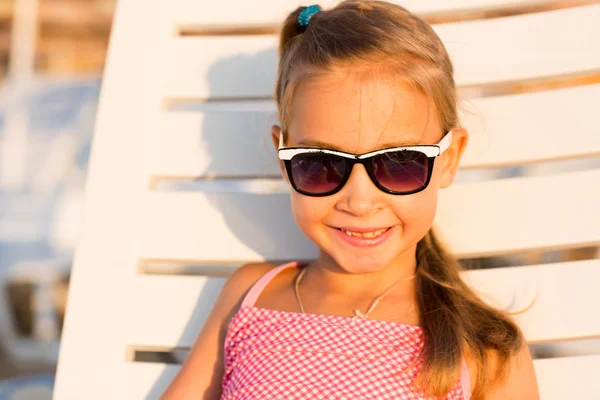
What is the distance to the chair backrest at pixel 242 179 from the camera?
179cm

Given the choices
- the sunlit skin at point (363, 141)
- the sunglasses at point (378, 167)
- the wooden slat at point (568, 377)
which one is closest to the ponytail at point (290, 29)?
the sunlit skin at point (363, 141)

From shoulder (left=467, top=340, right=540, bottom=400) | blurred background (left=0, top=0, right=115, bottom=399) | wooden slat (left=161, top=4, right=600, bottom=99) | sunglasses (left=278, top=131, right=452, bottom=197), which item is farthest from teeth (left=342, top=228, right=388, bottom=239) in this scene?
blurred background (left=0, top=0, right=115, bottom=399)

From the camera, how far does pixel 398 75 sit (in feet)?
4.98

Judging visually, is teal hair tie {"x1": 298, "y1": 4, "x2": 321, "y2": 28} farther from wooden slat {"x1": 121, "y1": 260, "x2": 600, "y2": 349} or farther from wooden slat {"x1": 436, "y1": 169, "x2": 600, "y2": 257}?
wooden slat {"x1": 121, "y1": 260, "x2": 600, "y2": 349}

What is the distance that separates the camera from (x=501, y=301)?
1767mm

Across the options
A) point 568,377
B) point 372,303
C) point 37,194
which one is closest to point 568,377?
point 568,377

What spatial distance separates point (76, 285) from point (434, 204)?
910mm

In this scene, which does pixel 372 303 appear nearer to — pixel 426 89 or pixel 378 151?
pixel 378 151

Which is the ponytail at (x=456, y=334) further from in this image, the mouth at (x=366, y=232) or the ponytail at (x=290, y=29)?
the ponytail at (x=290, y=29)

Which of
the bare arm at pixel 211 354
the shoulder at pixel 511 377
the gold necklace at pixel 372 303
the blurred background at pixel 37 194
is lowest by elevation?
the blurred background at pixel 37 194

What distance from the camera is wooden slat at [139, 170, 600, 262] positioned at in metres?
1.80

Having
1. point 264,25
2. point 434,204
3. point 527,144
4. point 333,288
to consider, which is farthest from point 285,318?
point 264,25

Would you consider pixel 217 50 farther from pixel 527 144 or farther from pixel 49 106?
pixel 49 106

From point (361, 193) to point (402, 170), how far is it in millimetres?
92
